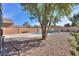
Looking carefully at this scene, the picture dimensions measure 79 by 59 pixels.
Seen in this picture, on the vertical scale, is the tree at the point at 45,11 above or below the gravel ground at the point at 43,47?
above

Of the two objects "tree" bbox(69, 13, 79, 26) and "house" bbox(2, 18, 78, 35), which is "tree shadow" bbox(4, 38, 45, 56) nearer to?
"house" bbox(2, 18, 78, 35)

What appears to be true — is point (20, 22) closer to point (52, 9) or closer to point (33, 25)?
point (33, 25)

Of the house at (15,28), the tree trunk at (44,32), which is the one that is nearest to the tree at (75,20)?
the house at (15,28)

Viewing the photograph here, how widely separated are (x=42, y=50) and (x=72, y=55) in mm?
281

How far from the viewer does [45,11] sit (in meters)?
1.88

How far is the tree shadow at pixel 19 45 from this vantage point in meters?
1.85

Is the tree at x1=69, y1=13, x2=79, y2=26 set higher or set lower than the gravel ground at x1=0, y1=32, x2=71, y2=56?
higher

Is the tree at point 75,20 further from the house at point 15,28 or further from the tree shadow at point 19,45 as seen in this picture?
the tree shadow at point 19,45

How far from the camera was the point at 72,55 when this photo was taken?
1.84 metres

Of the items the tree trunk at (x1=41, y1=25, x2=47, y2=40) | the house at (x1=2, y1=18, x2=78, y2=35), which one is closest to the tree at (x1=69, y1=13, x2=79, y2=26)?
the house at (x1=2, y1=18, x2=78, y2=35)

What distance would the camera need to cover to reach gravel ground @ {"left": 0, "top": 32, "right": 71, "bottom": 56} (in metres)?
1.85

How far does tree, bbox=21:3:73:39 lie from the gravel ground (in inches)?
3.2

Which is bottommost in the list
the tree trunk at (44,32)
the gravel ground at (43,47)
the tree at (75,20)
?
the gravel ground at (43,47)

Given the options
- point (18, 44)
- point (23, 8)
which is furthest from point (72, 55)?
point (23, 8)
